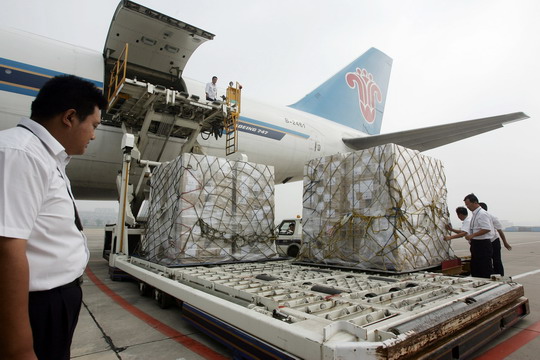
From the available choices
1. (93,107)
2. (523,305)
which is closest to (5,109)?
(93,107)

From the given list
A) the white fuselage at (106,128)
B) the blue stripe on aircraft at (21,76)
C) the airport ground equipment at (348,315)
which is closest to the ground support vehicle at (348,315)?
the airport ground equipment at (348,315)

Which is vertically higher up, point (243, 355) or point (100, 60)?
point (100, 60)

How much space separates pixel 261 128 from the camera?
9.84 m

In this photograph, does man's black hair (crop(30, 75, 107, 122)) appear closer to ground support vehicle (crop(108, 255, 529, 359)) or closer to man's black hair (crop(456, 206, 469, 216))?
ground support vehicle (crop(108, 255, 529, 359))

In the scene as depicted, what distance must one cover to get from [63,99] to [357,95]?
1637 centimetres

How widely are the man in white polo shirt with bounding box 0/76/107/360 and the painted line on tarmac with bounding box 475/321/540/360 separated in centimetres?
316

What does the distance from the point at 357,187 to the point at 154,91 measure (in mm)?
4387

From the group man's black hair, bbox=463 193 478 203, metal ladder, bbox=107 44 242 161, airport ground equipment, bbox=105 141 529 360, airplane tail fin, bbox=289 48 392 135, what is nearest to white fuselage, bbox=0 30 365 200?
metal ladder, bbox=107 44 242 161

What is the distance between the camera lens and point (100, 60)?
25.5 ft

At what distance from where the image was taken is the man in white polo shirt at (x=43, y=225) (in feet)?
3.26

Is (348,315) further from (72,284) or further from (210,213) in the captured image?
(210,213)

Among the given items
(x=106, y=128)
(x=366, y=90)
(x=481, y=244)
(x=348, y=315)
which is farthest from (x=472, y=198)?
(x=366, y=90)

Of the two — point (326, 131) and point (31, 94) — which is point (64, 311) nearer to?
point (31, 94)

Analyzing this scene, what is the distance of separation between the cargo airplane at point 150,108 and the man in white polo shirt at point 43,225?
5.18 metres
